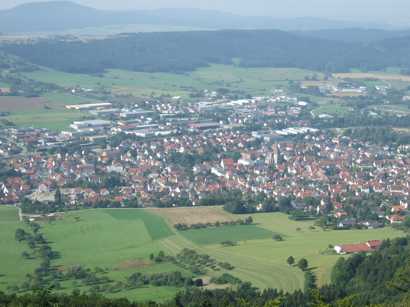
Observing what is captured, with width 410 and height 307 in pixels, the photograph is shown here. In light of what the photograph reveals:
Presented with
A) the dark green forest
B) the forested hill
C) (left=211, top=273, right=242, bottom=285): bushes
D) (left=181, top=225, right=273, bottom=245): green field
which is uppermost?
the dark green forest

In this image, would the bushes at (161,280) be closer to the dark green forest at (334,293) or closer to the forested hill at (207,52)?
the dark green forest at (334,293)

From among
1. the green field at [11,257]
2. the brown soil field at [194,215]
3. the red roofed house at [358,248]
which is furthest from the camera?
the brown soil field at [194,215]

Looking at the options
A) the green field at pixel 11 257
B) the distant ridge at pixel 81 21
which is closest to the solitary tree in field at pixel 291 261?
the green field at pixel 11 257

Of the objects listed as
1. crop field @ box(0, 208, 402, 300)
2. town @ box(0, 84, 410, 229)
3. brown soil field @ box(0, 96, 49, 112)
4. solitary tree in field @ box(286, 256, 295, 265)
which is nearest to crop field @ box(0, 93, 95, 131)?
brown soil field @ box(0, 96, 49, 112)

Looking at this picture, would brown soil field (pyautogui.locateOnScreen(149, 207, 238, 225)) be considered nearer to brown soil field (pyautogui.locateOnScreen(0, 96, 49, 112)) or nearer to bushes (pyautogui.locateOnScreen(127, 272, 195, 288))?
bushes (pyautogui.locateOnScreen(127, 272, 195, 288))

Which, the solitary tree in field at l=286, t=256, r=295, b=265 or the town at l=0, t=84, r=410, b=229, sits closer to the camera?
→ the solitary tree in field at l=286, t=256, r=295, b=265

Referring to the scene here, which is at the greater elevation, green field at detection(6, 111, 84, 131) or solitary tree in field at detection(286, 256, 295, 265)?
solitary tree in field at detection(286, 256, 295, 265)
